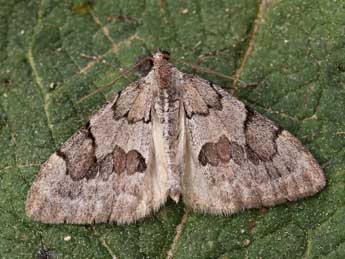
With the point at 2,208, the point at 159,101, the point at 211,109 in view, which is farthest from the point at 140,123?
the point at 2,208

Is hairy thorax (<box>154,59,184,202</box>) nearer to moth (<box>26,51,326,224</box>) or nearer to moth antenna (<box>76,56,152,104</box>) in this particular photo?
moth (<box>26,51,326,224</box>)

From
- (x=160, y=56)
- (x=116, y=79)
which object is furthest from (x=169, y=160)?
(x=116, y=79)

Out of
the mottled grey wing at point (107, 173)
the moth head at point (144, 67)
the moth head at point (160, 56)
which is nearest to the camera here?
the mottled grey wing at point (107, 173)

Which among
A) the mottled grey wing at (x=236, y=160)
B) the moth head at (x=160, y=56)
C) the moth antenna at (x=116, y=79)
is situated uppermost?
the moth head at (x=160, y=56)

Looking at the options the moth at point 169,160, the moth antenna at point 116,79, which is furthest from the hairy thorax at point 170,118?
the moth antenna at point 116,79

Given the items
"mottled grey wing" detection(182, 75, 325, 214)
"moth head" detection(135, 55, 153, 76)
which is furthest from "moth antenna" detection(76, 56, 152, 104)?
"mottled grey wing" detection(182, 75, 325, 214)

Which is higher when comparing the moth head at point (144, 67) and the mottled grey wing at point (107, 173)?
the moth head at point (144, 67)

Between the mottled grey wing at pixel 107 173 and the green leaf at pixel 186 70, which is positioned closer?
the green leaf at pixel 186 70

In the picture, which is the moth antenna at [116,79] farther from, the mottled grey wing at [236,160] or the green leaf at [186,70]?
the mottled grey wing at [236,160]
